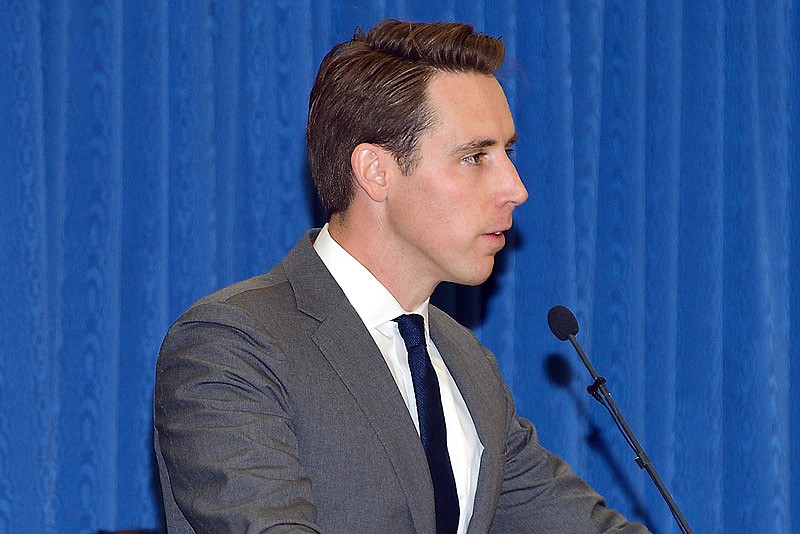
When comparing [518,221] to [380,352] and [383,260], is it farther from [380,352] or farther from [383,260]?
[380,352]

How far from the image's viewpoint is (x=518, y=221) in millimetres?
3010

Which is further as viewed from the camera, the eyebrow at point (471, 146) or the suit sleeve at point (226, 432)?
the eyebrow at point (471, 146)

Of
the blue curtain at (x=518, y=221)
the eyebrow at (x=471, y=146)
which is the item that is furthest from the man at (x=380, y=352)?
the blue curtain at (x=518, y=221)

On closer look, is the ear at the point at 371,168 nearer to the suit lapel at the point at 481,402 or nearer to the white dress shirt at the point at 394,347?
the white dress shirt at the point at 394,347

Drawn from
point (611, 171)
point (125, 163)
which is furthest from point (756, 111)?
point (125, 163)

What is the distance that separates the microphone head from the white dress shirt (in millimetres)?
234

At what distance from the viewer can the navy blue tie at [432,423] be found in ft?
5.97

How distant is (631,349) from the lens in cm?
311

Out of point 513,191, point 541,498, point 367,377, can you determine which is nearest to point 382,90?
point 513,191

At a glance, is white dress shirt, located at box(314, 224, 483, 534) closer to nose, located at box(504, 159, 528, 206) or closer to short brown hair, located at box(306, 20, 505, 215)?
short brown hair, located at box(306, 20, 505, 215)

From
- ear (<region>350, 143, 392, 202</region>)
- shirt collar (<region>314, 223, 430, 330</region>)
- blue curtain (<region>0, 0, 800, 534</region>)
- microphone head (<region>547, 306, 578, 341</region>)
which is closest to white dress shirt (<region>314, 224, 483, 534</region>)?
shirt collar (<region>314, 223, 430, 330</region>)

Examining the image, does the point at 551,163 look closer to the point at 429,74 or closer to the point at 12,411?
the point at 429,74

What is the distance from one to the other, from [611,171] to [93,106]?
1399mm

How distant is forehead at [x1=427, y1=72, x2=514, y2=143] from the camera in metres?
1.96
